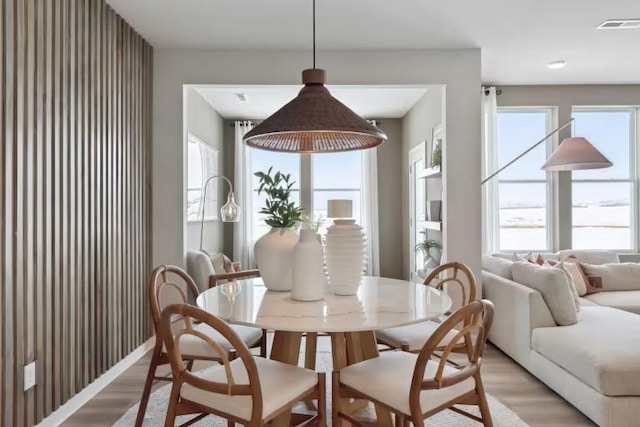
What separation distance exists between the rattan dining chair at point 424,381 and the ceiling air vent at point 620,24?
9.34 feet

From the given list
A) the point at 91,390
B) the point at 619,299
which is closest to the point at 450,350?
the point at 91,390

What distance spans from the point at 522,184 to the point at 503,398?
335 centimetres

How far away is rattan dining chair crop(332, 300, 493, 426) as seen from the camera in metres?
1.49

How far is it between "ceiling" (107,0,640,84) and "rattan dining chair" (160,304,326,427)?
7.56 ft

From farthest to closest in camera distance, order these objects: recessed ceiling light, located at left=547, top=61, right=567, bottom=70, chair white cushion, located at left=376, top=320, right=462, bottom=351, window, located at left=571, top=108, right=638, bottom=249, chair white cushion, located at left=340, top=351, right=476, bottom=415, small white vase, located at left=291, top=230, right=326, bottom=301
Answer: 1. window, located at left=571, top=108, right=638, bottom=249
2. recessed ceiling light, located at left=547, top=61, right=567, bottom=70
3. chair white cushion, located at left=376, top=320, right=462, bottom=351
4. small white vase, located at left=291, top=230, right=326, bottom=301
5. chair white cushion, located at left=340, top=351, right=476, bottom=415

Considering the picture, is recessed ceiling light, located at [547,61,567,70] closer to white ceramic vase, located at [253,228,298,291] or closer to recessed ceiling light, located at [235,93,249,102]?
recessed ceiling light, located at [235,93,249,102]

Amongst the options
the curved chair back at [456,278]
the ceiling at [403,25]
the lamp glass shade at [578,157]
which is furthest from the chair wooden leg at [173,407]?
the lamp glass shade at [578,157]

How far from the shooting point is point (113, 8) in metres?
3.00

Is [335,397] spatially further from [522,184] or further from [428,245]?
[522,184]

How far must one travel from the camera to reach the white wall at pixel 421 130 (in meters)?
4.74

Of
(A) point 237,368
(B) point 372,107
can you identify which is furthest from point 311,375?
(B) point 372,107

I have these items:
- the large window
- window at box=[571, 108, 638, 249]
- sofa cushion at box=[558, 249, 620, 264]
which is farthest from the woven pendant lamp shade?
the large window

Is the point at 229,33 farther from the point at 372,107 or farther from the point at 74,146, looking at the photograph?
the point at 372,107

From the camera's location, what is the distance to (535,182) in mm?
5348
